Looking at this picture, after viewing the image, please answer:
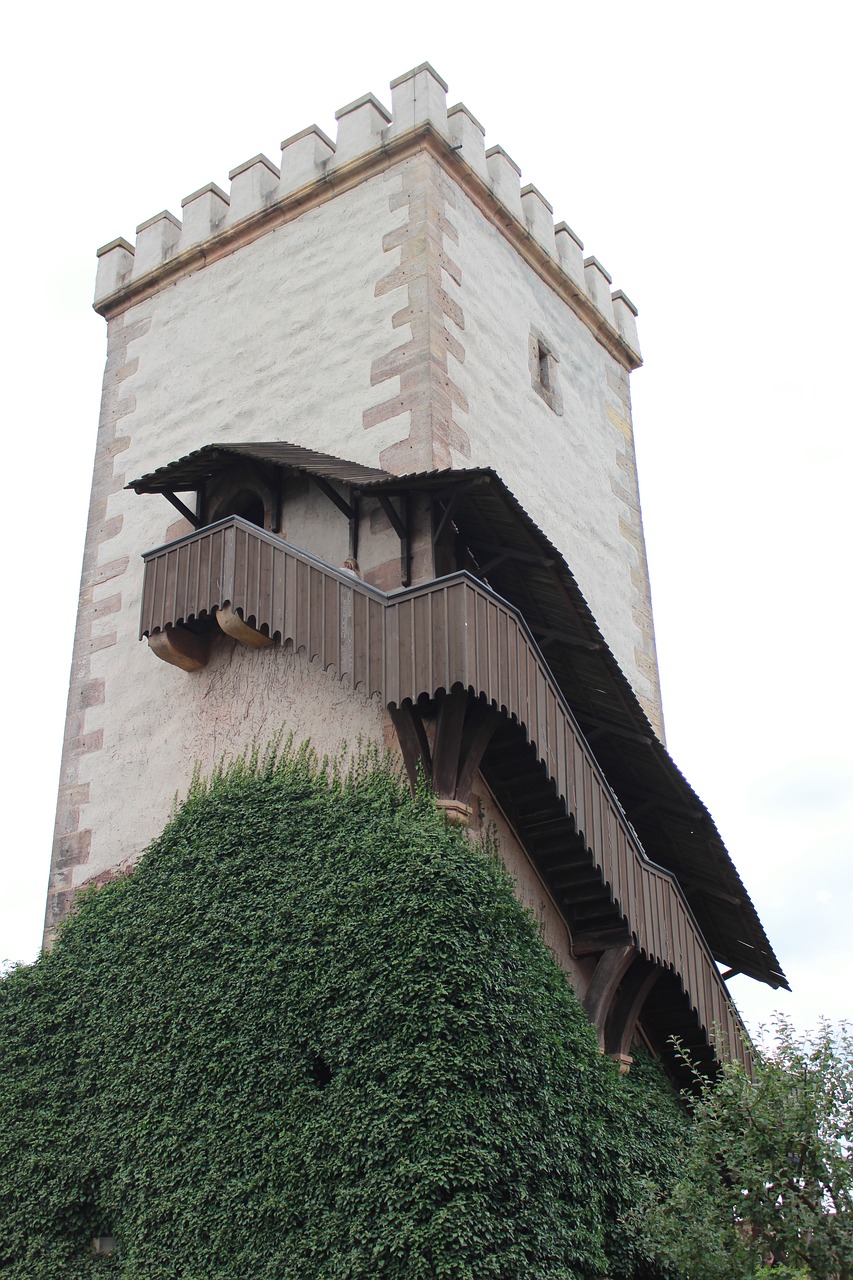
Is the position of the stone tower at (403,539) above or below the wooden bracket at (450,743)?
above

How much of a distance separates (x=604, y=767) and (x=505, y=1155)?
15.7 ft

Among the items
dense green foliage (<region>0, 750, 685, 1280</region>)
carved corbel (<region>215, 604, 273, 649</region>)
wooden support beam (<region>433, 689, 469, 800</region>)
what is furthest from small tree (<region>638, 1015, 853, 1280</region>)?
carved corbel (<region>215, 604, 273, 649</region>)

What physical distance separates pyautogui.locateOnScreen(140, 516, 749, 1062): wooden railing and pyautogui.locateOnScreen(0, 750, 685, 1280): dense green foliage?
0.92 meters

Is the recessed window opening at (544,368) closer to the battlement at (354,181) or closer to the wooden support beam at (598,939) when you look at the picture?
the battlement at (354,181)

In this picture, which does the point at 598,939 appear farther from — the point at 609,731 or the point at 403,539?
the point at 403,539

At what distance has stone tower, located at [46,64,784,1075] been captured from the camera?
36.7 ft

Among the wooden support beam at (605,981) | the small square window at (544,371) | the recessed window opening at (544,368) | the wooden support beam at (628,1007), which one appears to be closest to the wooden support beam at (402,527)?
the wooden support beam at (605,981)

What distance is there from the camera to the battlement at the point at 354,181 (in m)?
14.9

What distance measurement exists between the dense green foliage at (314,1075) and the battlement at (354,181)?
657 cm

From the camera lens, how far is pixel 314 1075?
31.8 feet

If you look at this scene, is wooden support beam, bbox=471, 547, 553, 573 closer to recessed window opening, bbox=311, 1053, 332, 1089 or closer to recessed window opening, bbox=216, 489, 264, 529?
recessed window opening, bbox=216, 489, 264, 529

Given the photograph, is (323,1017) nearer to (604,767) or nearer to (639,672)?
(604,767)

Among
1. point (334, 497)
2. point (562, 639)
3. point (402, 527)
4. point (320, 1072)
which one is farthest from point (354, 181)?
point (320, 1072)

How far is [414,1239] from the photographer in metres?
8.53
